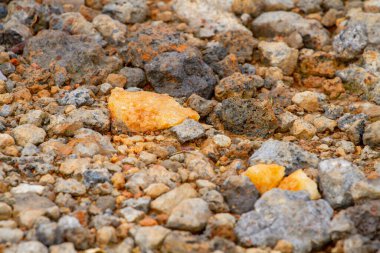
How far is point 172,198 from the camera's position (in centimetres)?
497

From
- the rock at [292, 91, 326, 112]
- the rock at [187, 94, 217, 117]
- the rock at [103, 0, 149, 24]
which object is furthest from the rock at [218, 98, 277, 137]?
the rock at [103, 0, 149, 24]

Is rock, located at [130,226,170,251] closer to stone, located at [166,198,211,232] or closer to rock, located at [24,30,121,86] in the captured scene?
stone, located at [166,198,211,232]

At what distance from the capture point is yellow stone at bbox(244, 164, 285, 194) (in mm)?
5176

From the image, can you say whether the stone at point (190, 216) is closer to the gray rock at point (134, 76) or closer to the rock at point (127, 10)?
the gray rock at point (134, 76)

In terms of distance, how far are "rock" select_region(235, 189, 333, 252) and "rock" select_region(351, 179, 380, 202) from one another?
0.24m

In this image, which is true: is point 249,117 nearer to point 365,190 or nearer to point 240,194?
point 240,194

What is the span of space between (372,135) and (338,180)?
88cm

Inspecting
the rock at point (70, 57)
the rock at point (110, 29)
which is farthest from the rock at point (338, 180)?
the rock at point (110, 29)

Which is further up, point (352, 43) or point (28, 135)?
point (352, 43)

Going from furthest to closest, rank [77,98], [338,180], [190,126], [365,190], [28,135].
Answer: [77,98] → [190,126] → [28,135] → [338,180] → [365,190]

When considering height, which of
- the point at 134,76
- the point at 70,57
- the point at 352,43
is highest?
the point at 352,43

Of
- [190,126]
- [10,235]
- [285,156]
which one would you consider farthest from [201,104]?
[10,235]

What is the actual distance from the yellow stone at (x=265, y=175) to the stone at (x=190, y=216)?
0.50 metres

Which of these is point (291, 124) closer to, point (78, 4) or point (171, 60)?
point (171, 60)
